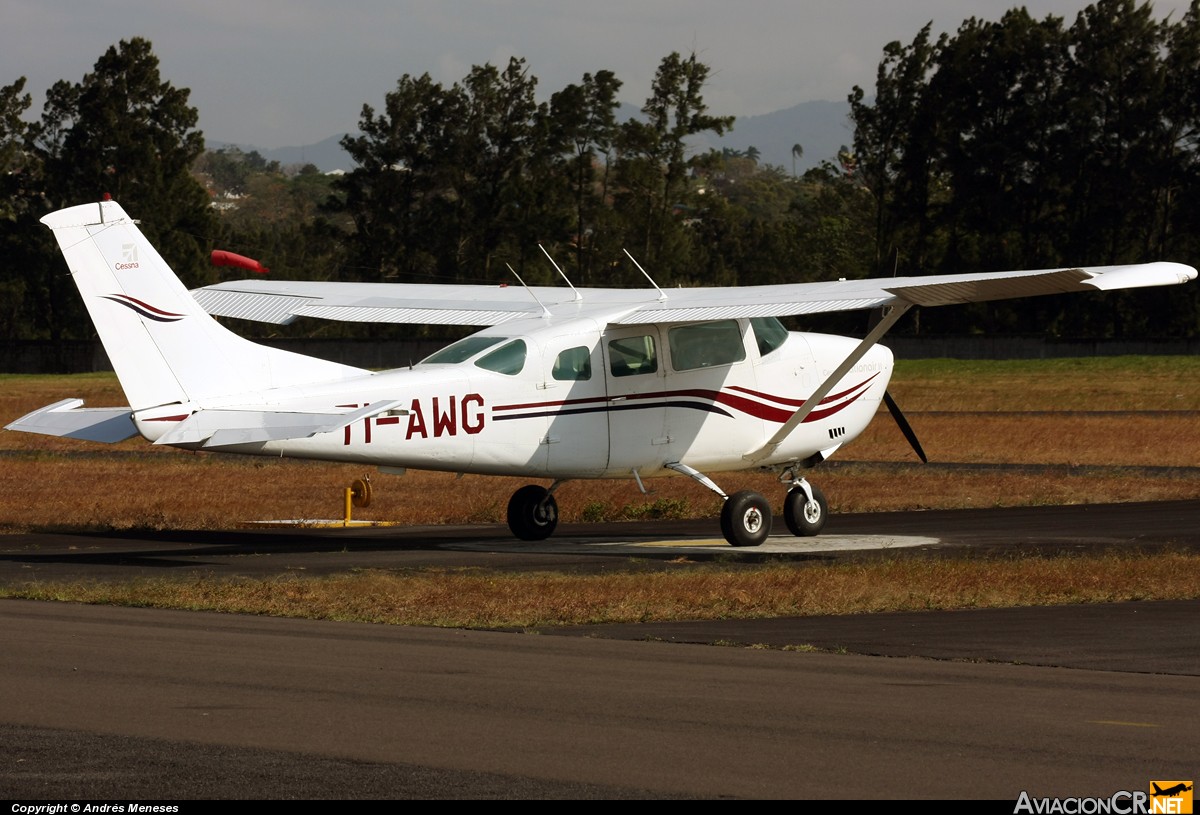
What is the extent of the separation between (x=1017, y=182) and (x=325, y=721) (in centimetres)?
7098

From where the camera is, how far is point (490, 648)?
10.6 m

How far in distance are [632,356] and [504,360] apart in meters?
1.58

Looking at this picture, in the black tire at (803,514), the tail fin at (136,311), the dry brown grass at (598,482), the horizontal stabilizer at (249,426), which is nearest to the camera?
the horizontal stabilizer at (249,426)

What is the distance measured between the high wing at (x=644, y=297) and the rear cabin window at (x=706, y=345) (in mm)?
293

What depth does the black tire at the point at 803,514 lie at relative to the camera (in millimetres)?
18797

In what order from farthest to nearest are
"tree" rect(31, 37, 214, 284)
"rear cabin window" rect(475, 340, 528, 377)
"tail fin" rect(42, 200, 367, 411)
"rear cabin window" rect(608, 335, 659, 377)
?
"tree" rect(31, 37, 214, 284)
"rear cabin window" rect(608, 335, 659, 377)
"rear cabin window" rect(475, 340, 528, 377)
"tail fin" rect(42, 200, 367, 411)

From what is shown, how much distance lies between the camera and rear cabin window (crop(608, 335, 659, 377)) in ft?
57.8

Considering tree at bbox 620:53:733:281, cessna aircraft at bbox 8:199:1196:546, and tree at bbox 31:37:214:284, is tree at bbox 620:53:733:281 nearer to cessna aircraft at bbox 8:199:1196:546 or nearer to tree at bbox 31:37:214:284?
tree at bbox 31:37:214:284

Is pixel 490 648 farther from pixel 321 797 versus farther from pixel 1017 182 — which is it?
pixel 1017 182

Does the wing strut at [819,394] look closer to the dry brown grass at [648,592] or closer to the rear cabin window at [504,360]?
the rear cabin window at [504,360]

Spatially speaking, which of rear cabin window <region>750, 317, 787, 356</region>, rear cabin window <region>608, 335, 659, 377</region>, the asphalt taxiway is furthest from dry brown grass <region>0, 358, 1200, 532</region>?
the asphalt taxiway

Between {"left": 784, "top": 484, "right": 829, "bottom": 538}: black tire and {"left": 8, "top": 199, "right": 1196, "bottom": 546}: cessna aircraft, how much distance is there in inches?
1.0

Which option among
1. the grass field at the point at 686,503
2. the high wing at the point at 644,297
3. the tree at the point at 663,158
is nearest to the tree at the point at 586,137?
the tree at the point at 663,158

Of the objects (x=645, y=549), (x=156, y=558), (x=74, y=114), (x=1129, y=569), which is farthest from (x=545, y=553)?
(x=74, y=114)
